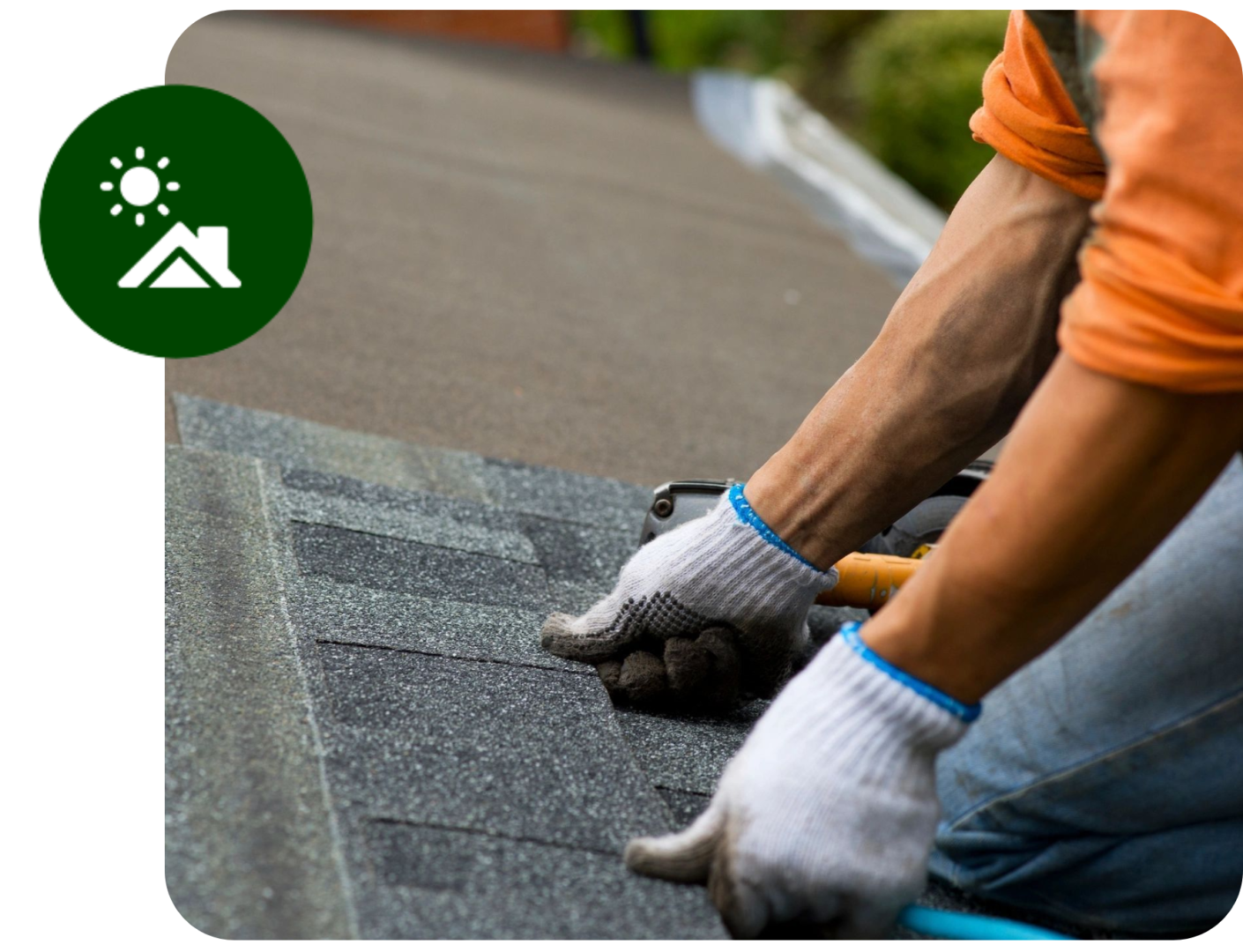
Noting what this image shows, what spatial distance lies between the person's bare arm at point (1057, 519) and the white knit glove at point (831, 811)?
0.15 feet

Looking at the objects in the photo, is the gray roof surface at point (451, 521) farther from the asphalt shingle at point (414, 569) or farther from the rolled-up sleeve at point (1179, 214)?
the rolled-up sleeve at point (1179, 214)

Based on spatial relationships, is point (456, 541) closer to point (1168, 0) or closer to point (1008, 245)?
point (1008, 245)

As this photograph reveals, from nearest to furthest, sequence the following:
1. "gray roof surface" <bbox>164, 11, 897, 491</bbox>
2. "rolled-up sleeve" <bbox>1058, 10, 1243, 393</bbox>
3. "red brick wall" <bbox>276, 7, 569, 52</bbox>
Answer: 1. "rolled-up sleeve" <bbox>1058, 10, 1243, 393</bbox>
2. "gray roof surface" <bbox>164, 11, 897, 491</bbox>
3. "red brick wall" <bbox>276, 7, 569, 52</bbox>

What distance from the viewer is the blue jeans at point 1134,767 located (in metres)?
1.25

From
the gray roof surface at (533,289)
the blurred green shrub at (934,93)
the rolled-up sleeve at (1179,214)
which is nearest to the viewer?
the rolled-up sleeve at (1179,214)

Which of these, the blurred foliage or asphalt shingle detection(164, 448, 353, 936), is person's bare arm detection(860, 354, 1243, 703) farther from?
the blurred foliage

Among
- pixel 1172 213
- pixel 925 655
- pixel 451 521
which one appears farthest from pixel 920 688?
pixel 451 521

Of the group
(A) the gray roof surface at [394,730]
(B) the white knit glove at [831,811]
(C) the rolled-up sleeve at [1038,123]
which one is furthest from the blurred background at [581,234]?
(B) the white knit glove at [831,811]

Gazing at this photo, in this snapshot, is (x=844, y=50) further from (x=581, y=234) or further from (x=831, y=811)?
(x=831, y=811)

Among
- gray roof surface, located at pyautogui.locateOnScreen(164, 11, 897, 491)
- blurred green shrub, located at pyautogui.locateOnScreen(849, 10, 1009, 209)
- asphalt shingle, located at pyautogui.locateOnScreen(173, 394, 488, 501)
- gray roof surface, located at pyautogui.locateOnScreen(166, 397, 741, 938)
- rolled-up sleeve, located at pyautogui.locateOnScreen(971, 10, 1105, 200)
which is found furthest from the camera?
blurred green shrub, located at pyautogui.locateOnScreen(849, 10, 1009, 209)

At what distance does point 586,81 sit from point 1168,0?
8.73 metres

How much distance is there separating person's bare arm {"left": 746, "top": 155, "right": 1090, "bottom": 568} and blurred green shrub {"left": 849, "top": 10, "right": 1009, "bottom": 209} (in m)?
6.41

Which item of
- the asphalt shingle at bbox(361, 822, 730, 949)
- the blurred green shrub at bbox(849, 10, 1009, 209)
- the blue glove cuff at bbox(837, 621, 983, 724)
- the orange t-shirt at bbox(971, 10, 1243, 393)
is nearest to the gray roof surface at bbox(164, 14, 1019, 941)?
the asphalt shingle at bbox(361, 822, 730, 949)

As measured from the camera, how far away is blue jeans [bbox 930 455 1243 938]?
1.25 m
